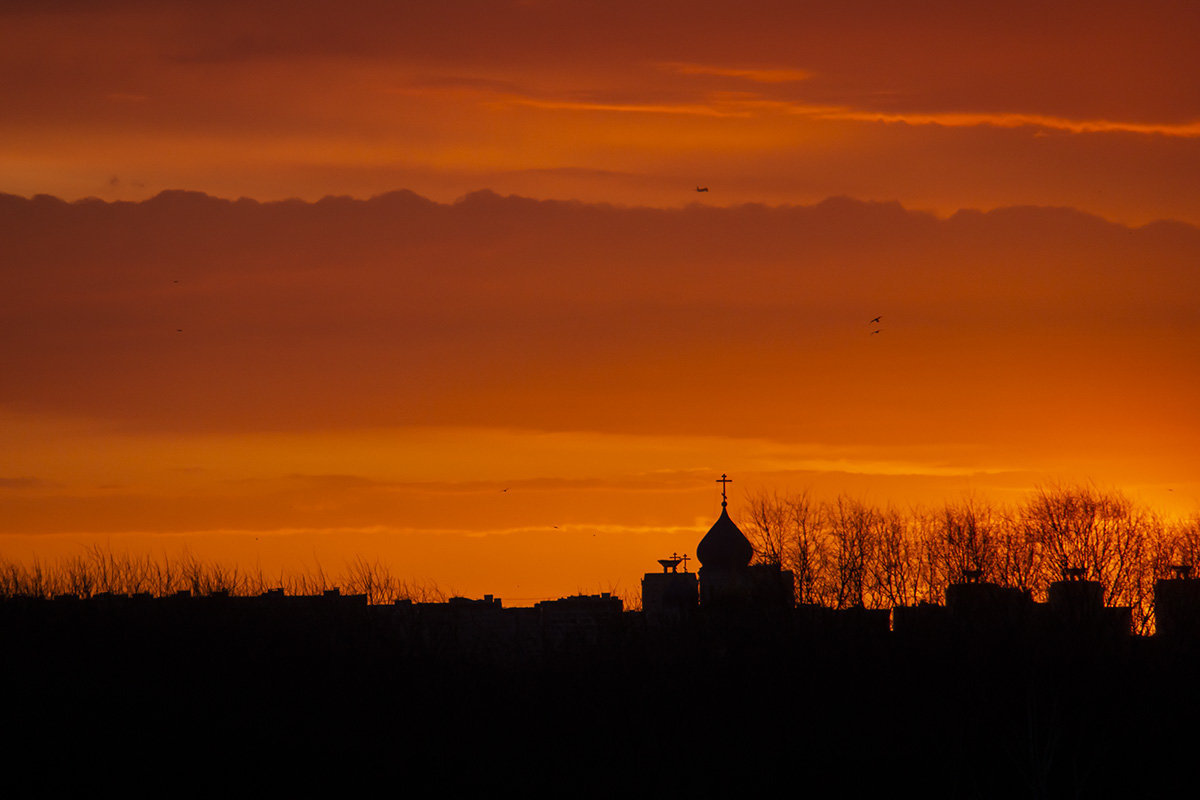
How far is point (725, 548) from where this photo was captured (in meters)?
84.8

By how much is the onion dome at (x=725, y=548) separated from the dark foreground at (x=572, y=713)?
30.5m

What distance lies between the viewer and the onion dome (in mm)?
84062

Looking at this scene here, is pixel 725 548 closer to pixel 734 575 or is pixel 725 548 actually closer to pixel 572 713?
pixel 734 575

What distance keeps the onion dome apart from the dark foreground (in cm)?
3053

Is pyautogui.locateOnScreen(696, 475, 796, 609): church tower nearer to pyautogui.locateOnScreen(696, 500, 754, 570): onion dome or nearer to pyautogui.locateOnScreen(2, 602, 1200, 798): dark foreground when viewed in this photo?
pyautogui.locateOnScreen(696, 500, 754, 570): onion dome

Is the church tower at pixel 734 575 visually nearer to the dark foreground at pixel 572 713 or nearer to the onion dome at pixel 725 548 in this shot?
the onion dome at pixel 725 548

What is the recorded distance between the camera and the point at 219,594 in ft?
172

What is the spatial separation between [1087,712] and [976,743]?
2899 millimetres

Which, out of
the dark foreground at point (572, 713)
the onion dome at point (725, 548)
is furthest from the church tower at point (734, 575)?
the dark foreground at point (572, 713)

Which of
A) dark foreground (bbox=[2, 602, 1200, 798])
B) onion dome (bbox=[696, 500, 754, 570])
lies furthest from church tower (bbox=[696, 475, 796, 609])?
dark foreground (bbox=[2, 602, 1200, 798])

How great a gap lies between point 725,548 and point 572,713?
3626 cm

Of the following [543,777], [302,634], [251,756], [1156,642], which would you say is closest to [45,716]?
[251,756]

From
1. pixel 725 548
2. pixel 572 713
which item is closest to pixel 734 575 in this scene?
pixel 725 548

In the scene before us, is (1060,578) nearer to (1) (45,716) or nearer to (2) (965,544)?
(2) (965,544)
